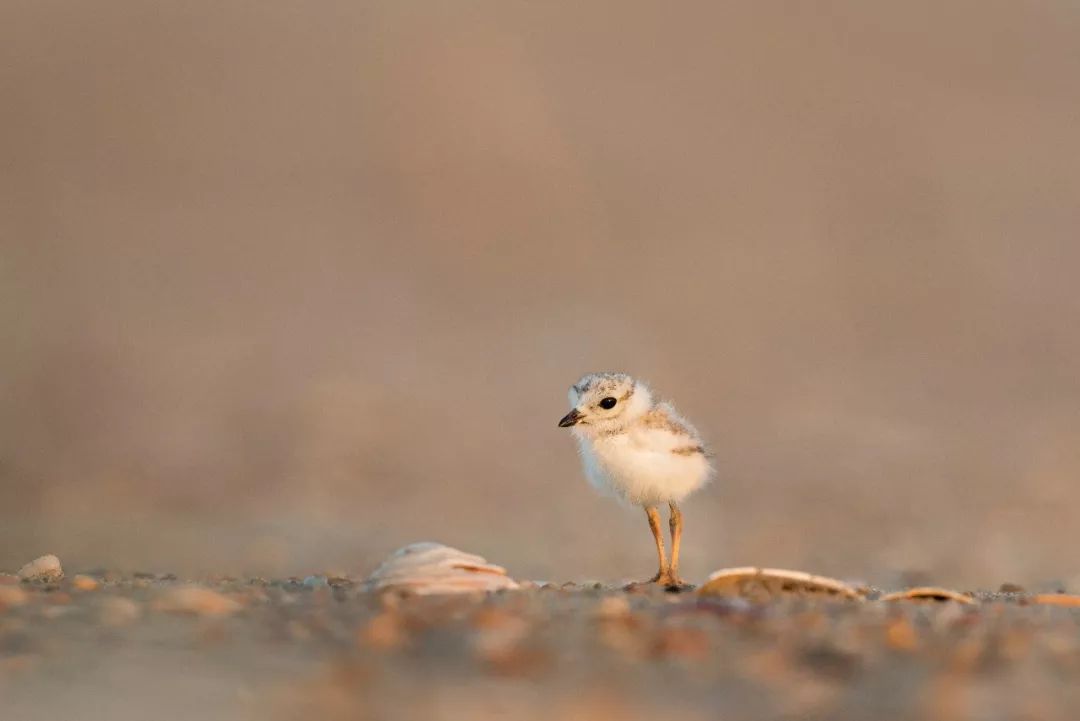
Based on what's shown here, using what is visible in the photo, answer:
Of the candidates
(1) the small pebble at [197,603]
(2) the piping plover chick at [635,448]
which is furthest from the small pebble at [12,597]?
(2) the piping plover chick at [635,448]

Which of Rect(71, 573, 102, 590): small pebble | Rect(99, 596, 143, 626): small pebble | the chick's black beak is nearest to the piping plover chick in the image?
the chick's black beak

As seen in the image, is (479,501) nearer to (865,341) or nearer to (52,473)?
(52,473)

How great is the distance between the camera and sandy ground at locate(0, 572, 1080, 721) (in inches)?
105

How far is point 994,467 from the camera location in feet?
33.0

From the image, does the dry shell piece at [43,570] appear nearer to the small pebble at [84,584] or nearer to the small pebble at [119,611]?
the small pebble at [84,584]

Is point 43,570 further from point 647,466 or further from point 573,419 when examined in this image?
point 647,466

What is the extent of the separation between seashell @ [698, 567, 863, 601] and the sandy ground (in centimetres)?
14

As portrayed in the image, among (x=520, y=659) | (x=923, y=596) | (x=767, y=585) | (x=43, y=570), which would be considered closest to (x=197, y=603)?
(x=520, y=659)

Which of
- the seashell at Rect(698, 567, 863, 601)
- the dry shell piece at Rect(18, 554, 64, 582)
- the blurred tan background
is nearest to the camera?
the seashell at Rect(698, 567, 863, 601)

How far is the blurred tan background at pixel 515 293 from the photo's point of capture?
9.34 metres

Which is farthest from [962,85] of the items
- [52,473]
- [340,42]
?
[52,473]

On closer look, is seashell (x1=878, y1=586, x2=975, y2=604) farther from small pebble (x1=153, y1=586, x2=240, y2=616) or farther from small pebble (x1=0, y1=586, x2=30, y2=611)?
small pebble (x1=0, y1=586, x2=30, y2=611)

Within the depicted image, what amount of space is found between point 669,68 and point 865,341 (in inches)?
242

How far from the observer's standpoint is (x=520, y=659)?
2986 millimetres
